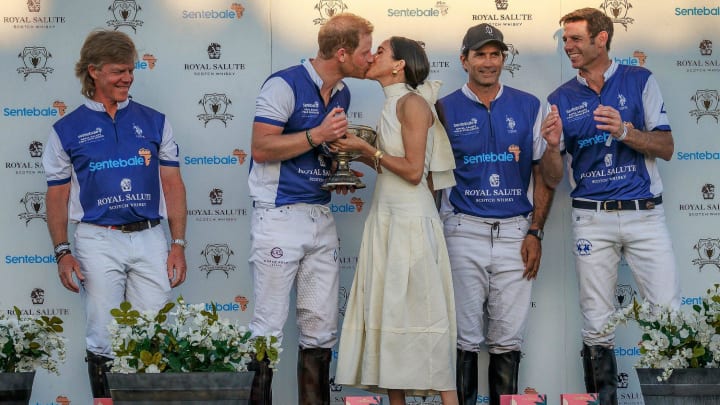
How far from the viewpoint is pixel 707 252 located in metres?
6.49

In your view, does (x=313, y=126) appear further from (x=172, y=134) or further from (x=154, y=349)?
(x=154, y=349)

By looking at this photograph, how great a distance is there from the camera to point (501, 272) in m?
5.92

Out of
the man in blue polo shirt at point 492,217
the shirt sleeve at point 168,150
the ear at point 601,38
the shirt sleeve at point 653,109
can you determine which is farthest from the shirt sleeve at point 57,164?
the shirt sleeve at point 653,109

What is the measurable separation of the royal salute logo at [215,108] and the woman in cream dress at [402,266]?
114cm

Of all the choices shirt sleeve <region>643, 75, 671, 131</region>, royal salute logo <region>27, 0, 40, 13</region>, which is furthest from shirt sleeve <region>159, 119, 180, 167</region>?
shirt sleeve <region>643, 75, 671, 131</region>

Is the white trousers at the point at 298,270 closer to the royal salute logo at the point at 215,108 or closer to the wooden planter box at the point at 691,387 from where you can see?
the royal salute logo at the point at 215,108

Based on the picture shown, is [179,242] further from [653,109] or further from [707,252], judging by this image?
[707,252]

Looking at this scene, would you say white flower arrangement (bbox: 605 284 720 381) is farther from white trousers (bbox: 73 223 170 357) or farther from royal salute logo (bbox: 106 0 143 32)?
royal salute logo (bbox: 106 0 143 32)

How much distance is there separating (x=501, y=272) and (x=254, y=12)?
76.8 inches

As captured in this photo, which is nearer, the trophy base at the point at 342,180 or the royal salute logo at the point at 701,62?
the trophy base at the point at 342,180

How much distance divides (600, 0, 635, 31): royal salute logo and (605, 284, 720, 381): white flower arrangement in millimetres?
2116

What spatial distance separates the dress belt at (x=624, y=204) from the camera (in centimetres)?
588

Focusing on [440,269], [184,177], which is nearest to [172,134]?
[184,177]

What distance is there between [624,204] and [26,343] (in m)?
2.97
